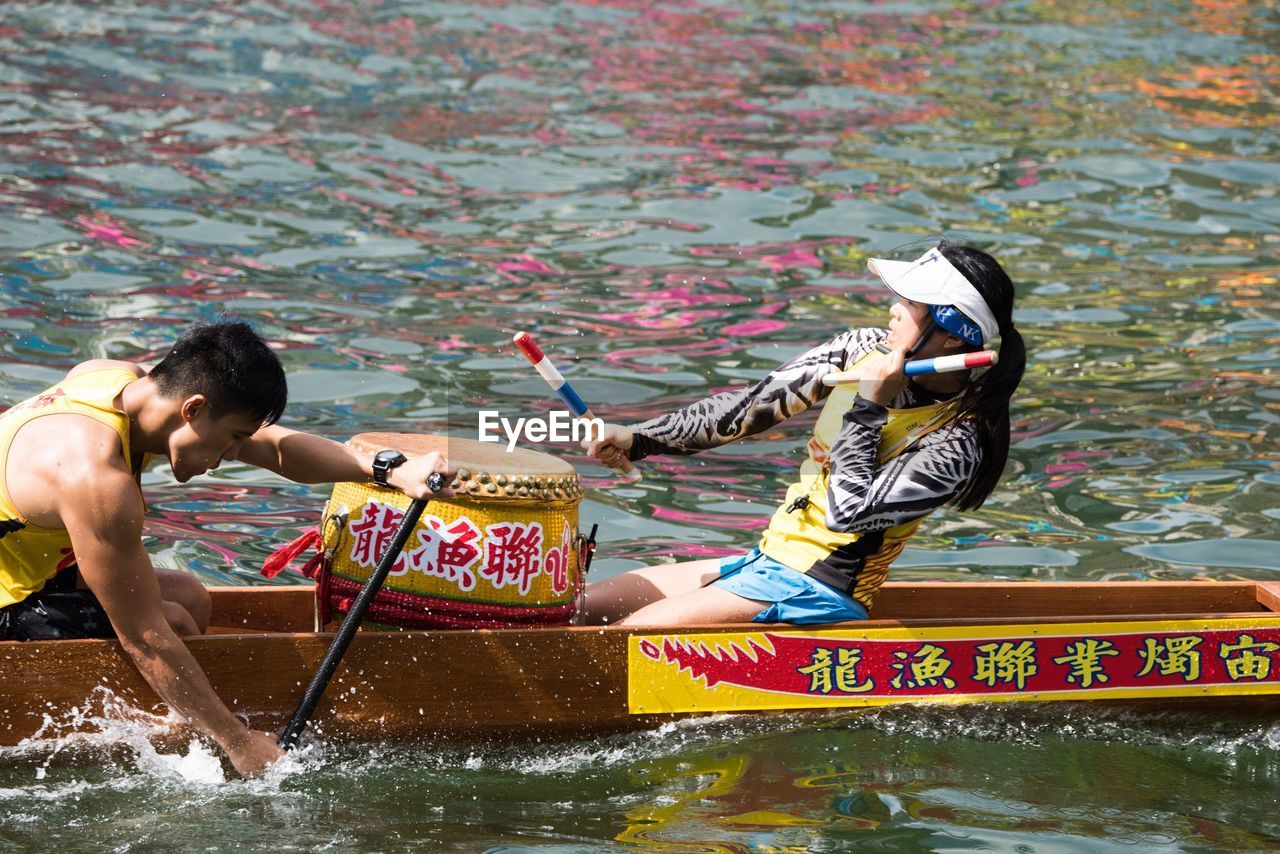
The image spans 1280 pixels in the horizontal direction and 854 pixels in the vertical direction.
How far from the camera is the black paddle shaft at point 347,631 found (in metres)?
4.70

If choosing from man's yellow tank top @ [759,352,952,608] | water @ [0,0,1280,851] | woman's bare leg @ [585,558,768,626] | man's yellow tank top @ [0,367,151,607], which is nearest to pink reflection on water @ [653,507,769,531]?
water @ [0,0,1280,851]

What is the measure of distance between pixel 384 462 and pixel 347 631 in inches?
21.4

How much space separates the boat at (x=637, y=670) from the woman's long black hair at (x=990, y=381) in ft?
1.67

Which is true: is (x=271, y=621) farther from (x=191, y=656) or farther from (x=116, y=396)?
(x=116, y=396)

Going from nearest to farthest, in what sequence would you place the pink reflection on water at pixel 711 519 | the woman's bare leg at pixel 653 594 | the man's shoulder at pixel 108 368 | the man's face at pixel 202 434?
the man's face at pixel 202 434
the man's shoulder at pixel 108 368
the woman's bare leg at pixel 653 594
the pink reflection on water at pixel 711 519

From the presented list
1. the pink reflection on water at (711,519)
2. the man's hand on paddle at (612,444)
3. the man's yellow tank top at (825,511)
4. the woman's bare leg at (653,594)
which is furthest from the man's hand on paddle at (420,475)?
the pink reflection on water at (711,519)

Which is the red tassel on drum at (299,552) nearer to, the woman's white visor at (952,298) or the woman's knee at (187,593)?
the woman's knee at (187,593)

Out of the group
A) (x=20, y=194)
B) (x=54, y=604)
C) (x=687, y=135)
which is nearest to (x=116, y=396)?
(x=54, y=604)

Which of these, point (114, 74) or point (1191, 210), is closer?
point (1191, 210)

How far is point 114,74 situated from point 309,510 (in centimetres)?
1007

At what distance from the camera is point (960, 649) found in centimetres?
514

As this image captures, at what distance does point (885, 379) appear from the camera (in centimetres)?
488

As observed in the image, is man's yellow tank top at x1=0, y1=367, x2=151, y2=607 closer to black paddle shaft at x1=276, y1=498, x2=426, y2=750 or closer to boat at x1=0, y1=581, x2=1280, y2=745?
boat at x1=0, y1=581, x2=1280, y2=745

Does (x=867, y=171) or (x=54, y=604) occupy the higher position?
(x=867, y=171)
